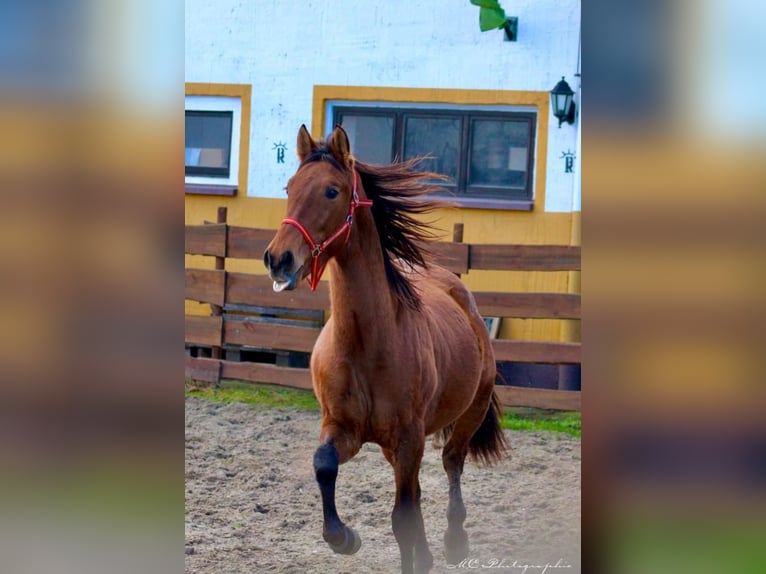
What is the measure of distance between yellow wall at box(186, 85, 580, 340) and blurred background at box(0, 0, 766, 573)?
2270 millimetres

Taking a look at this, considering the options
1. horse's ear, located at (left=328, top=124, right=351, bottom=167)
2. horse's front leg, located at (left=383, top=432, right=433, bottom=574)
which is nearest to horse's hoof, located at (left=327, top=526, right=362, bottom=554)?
horse's front leg, located at (left=383, top=432, right=433, bottom=574)

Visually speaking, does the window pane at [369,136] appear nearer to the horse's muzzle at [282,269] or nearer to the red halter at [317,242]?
the red halter at [317,242]

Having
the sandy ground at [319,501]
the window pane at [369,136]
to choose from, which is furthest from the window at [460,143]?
the sandy ground at [319,501]

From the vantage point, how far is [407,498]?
2.62 meters

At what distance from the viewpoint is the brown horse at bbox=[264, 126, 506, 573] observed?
2.41 m

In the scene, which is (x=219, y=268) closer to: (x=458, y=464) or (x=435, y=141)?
(x=435, y=141)

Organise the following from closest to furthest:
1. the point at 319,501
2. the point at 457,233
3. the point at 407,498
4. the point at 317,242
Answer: the point at 317,242 < the point at 407,498 < the point at 319,501 < the point at 457,233

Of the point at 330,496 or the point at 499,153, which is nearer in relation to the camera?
the point at 330,496
